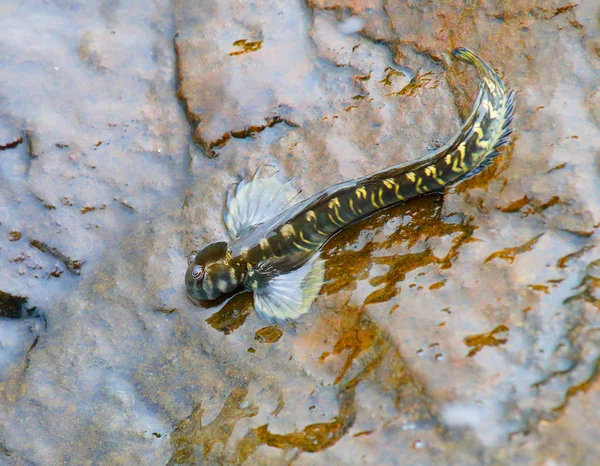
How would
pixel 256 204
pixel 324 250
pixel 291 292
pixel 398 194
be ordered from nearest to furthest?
pixel 291 292
pixel 398 194
pixel 324 250
pixel 256 204

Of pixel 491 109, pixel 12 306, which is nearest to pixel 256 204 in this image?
pixel 491 109

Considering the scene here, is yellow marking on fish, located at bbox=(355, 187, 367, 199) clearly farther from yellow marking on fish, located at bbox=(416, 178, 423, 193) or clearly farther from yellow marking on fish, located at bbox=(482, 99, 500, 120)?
yellow marking on fish, located at bbox=(482, 99, 500, 120)

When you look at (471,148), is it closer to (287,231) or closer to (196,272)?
(287,231)

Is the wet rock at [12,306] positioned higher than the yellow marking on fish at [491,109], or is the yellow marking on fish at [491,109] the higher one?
the yellow marking on fish at [491,109]

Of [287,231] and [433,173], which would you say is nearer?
[433,173]

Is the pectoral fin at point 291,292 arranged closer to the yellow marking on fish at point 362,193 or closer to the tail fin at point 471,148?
the yellow marking on fish at point 362,193

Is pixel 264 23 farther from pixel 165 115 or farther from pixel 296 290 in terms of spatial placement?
pixel 296 290

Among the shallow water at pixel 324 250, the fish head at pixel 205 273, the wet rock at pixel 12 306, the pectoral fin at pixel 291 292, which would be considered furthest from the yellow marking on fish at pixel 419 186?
the wet rock at pixel 12 306

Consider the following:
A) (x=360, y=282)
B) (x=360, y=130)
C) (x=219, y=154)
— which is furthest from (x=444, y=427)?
(x=219, y=154)
